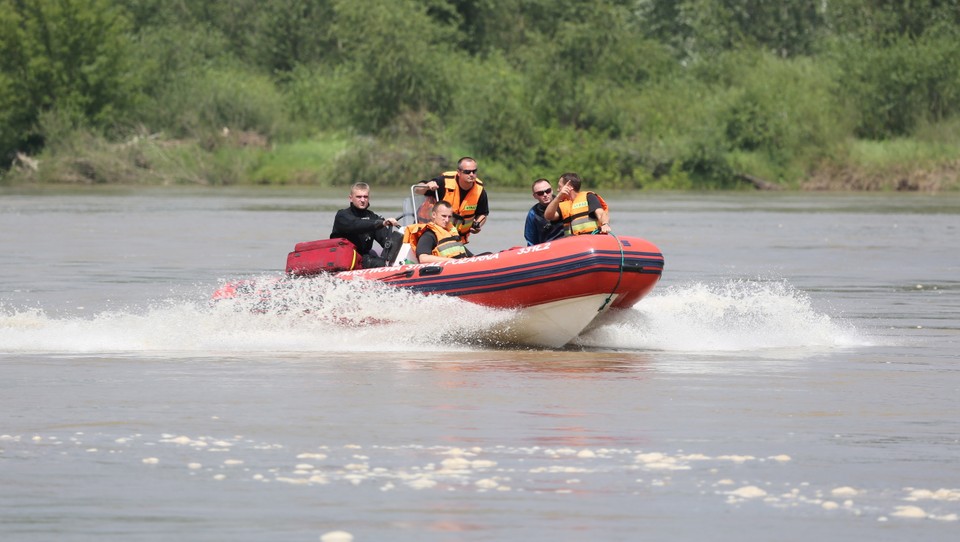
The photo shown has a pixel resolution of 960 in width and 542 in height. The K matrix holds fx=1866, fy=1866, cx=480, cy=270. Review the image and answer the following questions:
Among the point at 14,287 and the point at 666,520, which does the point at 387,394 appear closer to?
the point at 666,520

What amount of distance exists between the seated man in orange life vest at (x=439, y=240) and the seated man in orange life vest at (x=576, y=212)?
26.5 inches

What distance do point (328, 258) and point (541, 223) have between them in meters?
1.58

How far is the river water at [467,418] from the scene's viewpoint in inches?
279

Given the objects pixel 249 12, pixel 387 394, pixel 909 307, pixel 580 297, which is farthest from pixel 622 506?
pixel 249 12

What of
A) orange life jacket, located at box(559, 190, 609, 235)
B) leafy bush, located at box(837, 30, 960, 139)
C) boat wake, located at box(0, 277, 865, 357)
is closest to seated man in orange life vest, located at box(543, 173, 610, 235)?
orange life jacket, located at box(559, 190, 609, 235)

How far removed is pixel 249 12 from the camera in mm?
72938

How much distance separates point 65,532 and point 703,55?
57.1 m

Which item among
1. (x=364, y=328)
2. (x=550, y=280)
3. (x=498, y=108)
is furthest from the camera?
(x=498, y=108)

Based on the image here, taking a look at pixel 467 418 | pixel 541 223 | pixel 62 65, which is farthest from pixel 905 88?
pixel 467 418

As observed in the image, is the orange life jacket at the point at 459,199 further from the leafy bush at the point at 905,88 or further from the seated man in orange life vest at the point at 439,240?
the leafy bush at the point at 905,88

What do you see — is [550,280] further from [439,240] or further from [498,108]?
[498,108]

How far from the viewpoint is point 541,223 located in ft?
43.9

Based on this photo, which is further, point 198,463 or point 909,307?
point 909,307

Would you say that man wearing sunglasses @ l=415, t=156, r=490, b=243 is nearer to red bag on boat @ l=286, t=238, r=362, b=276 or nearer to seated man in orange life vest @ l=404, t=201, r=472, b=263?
seated man in orange life vest @ l=404, t=201, r=472, b=263
